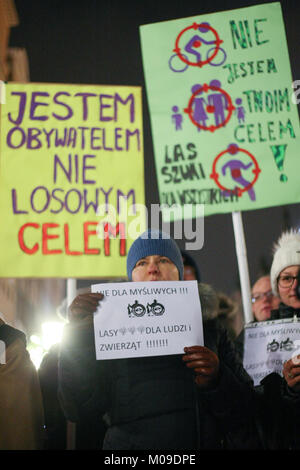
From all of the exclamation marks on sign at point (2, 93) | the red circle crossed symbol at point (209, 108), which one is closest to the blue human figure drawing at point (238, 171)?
the red circle crossed symbol at point (209, 108)

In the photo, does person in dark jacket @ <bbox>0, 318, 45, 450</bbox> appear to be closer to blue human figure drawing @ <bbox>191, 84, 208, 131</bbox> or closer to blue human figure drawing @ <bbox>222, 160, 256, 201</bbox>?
blue human figure drawing @ <bbox>222, 160, 256, 201</bbox>

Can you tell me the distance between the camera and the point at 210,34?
343 centimetres

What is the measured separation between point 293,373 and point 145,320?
587mm

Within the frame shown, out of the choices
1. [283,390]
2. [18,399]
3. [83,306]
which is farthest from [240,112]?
[18,399]

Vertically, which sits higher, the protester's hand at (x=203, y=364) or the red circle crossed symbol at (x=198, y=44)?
the red circle crossed symbol at (x=198, y=44)

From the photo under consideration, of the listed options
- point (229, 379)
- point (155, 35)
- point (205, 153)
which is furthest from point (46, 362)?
point (155, 35)

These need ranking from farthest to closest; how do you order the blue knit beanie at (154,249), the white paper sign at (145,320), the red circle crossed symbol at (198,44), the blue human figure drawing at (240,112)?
1. the red circle crossed symbol at (198,44)
2. the blue human figure drawing at (240,112)
3. the blue knit beanie at (154,249)
4. the white paper sign at (145,320)

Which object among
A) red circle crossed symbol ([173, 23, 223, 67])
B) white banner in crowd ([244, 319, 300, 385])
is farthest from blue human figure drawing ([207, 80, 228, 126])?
white banner in crowd ([244, 319, 300, 385])

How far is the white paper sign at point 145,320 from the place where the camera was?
6.05 feet

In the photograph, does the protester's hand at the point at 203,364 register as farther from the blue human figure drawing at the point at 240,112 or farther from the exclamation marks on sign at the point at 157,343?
the blue human figure drawing at the point at 240,112

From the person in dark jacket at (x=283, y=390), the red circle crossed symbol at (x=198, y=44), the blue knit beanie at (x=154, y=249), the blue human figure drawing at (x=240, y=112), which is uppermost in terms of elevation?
the red circle crossed symbol at (x=198, y=44)

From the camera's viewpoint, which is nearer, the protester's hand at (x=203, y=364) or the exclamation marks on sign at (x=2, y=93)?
the protester's hand at (x=203, y=364)

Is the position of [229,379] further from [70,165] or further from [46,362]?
[70,165]

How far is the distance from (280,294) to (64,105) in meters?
1.93
